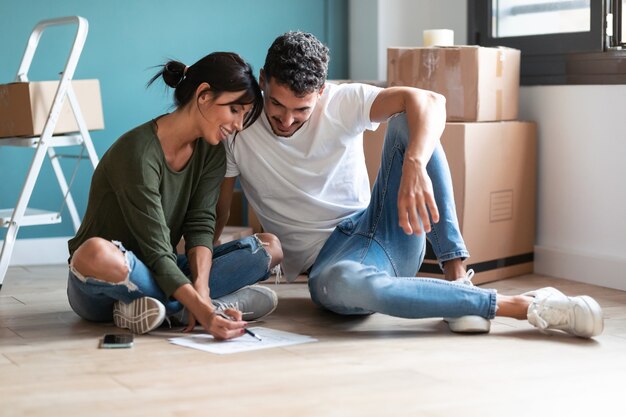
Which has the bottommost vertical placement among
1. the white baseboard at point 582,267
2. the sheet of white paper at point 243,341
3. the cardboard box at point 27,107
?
the white baseboard at point 582,267

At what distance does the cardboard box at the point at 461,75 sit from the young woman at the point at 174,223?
1.00 meters

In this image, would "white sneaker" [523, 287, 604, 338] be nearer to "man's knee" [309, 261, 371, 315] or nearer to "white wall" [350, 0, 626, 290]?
"man's knee" [309, 261, 371, 315]

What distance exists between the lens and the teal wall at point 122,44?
148 inches

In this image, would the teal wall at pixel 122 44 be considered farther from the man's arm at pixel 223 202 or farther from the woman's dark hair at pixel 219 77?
the woman's dark hair at pixel 219 77

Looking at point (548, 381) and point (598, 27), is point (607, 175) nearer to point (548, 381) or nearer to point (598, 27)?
point (598, 27)

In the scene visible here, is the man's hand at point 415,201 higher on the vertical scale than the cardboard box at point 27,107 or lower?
lower

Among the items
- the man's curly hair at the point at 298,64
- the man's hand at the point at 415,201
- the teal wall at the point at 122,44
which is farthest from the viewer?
the teal wall at the point at 122,44

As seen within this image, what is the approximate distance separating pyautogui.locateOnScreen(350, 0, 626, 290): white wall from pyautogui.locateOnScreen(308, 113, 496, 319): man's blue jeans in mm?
944

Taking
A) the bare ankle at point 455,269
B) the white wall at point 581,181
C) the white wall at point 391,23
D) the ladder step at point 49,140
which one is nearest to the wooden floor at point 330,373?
the bare ankle at point 455,269

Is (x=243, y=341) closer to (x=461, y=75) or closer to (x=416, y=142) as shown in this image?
(x=416, y=142)

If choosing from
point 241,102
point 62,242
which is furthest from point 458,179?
point 62,242

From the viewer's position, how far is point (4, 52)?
3719 millimetres

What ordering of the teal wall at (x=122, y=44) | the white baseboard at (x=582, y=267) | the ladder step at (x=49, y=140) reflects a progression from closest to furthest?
the white baseboard at (x=582, y=267) < the ladder step at (x=49, y=140) < the teal wall at (x=122, y=44)

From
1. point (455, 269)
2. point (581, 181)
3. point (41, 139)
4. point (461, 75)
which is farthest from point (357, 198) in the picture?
point (41, 139)
